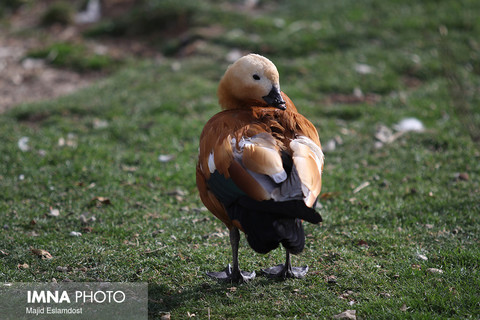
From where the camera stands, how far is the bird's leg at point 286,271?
4480 millimetres

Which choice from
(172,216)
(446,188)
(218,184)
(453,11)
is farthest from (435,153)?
(453,11)

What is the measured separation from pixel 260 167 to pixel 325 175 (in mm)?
3219

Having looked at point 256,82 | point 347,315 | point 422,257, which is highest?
point 256,82

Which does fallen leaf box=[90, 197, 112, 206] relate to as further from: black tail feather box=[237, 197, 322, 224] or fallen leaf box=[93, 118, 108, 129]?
black tail feather box=[237, 197, 322, 224]

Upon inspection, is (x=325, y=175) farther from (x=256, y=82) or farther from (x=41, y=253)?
(x=41, y=253)

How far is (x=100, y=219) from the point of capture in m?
5.71

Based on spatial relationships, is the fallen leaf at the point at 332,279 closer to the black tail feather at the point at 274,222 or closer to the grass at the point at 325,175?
the grass at the point at 325,175

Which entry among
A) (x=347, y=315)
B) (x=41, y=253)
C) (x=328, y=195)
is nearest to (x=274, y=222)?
(x=347, y=315)

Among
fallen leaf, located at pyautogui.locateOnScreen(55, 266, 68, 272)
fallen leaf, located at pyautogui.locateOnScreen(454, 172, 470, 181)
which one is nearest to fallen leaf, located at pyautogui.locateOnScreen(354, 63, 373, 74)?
fallen leaf, located at pyautogui.locateOnScreen(454, 172, 470, 181)

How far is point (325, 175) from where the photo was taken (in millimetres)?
6836

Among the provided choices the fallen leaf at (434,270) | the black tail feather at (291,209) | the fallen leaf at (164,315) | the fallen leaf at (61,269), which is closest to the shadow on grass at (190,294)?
the fallen leaf at (164,315)

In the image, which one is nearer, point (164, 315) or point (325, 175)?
point (164, 315)

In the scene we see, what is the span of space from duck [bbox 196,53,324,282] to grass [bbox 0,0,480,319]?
513 millimetres

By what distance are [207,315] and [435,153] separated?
4.65m
